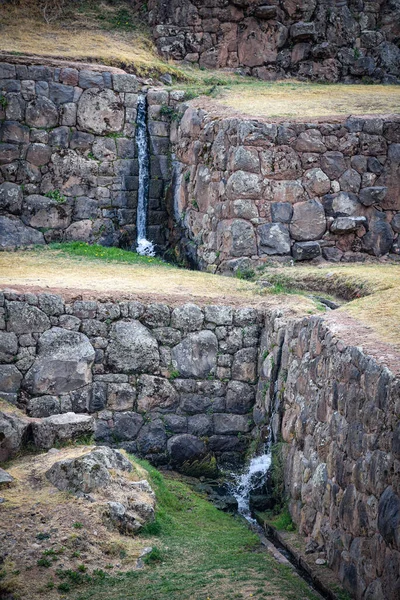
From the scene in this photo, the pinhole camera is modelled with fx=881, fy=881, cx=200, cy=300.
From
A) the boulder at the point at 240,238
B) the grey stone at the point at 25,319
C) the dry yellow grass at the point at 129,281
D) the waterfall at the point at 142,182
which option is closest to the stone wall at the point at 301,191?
the boulder at the point at 240,238

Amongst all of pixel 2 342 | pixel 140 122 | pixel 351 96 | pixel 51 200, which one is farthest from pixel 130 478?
pixel 351 96

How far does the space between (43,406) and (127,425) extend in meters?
1.12

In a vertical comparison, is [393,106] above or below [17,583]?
above

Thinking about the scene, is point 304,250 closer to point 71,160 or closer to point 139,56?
point 71,160

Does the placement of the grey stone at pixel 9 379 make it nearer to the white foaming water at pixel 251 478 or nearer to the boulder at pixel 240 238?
the white foaming water at pixel 251 478

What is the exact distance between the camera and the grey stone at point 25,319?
35.6 ft

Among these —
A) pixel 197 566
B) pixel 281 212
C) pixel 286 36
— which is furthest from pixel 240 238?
pixel 286 36

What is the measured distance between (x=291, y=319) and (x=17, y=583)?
499 cm

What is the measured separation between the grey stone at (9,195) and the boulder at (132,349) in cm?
574

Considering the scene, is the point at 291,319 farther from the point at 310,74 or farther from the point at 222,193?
the point at 310,74

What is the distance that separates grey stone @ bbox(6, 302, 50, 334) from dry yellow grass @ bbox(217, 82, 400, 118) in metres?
6.07

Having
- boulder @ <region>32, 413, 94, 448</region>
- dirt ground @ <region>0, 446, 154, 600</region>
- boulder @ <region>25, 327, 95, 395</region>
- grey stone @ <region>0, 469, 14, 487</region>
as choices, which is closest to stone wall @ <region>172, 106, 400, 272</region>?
boulder @ <region>25, 327, 95, 395</region>

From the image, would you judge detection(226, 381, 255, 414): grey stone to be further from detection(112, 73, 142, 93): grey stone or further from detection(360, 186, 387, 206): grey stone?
detection(112, 73, 142, 93): grey stone

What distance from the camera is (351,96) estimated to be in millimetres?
17672
